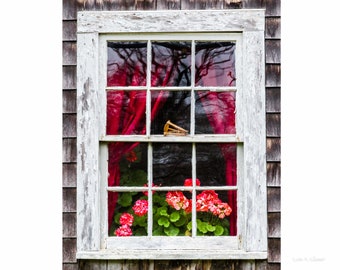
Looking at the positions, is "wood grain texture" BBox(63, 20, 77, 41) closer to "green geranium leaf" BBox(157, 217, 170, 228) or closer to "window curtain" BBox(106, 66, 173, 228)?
"window curtain" BBox(106, 66, 173, 228)

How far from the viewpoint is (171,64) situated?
3.76 meters

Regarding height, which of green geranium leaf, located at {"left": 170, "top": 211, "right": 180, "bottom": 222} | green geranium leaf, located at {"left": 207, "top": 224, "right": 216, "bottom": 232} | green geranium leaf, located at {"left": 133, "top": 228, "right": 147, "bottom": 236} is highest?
green geranium leaf, located at {"left": 170, "top": 211, "right": 180, "bottom": 222}

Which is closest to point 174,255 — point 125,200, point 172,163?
point 125,200

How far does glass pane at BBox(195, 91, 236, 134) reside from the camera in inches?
147

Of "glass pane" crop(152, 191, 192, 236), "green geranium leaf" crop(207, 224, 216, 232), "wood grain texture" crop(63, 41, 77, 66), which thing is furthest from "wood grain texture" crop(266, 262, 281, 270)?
"wood grain texture" crop(63, 41, 77, 66)

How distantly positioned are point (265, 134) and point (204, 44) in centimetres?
71

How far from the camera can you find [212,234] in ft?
12.2

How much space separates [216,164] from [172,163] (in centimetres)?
29

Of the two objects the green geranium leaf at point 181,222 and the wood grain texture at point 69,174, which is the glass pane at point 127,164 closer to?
the wood grain texture at point 69,174

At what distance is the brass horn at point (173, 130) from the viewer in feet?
12.2

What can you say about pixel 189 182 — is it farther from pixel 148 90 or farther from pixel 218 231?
pixel 148 90

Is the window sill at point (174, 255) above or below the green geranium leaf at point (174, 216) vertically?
below

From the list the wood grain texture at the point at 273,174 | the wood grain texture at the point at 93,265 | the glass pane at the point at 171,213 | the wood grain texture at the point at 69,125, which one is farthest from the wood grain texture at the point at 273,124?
the wood grain texture at the point at 93,265

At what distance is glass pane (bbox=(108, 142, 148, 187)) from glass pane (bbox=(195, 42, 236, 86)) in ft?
2.00
